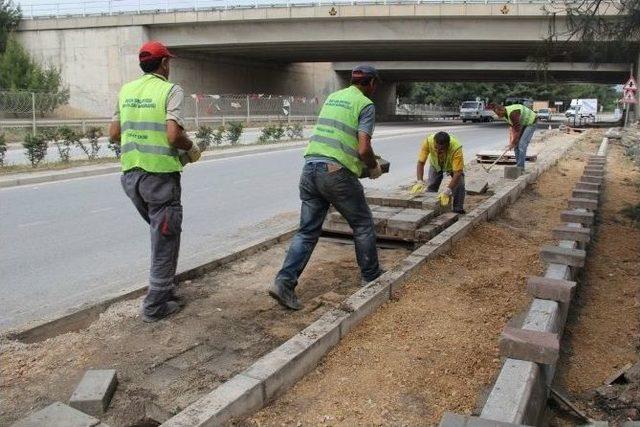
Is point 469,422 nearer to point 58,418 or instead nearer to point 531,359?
point 531,359

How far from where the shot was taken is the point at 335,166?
4.38m

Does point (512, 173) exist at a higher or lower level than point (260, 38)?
lower

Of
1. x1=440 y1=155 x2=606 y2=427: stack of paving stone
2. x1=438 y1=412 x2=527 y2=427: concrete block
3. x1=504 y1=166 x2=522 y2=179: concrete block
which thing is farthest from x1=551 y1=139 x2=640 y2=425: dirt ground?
x1=504 y1=166 x2=522 y2=179: concrete block

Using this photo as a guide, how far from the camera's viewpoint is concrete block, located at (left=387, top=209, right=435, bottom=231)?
601 centimetres

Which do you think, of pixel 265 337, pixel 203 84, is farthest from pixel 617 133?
pixel 265 337

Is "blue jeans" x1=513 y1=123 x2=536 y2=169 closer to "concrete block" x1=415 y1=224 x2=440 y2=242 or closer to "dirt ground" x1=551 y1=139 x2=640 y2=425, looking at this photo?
"dirt ground" x1=551 y1=139 x2=640 y2=425

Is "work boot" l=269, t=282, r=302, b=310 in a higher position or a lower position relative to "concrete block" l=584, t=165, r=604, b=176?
lower

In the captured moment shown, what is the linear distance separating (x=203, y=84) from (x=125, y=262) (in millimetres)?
31861

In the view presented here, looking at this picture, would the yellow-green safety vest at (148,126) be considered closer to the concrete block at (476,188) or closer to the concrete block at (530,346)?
the concrete block at (530,346)

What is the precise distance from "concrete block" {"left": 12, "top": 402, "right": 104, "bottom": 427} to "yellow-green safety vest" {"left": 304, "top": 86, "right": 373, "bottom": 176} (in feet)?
7.89

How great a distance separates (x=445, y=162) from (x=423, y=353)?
172 inches

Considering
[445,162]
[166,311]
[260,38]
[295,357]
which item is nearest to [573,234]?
[445,162]

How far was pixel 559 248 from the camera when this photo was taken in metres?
5.16

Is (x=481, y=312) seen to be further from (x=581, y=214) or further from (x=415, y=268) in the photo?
(x=581, y=214)
